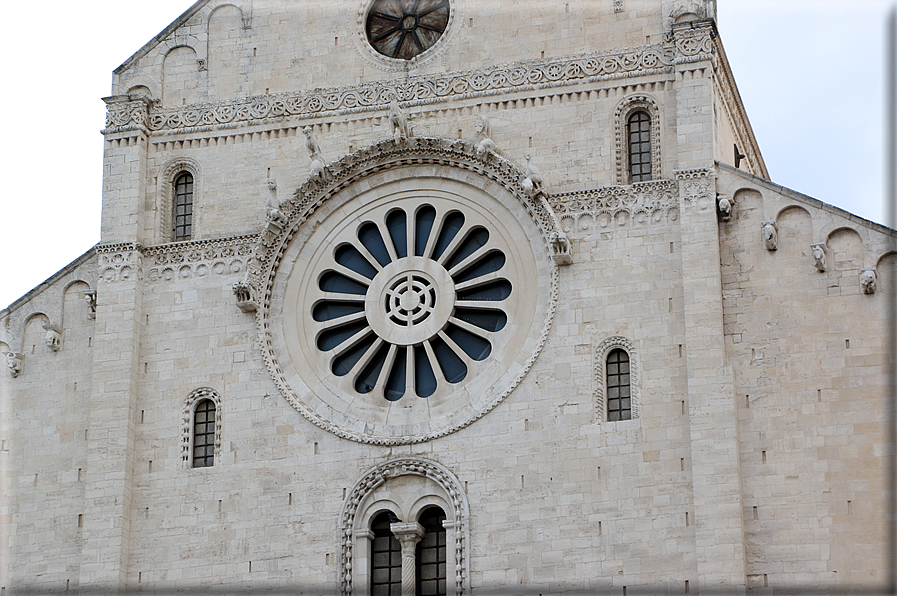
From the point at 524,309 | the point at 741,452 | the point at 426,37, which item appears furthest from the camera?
the point at 426,37

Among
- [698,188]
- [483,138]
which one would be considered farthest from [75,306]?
[698,188]

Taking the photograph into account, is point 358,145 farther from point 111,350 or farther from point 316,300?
point 111,350

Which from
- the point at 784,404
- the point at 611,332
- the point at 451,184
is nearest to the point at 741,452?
the point at 784,404

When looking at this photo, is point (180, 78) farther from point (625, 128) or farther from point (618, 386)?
point (618, 386)

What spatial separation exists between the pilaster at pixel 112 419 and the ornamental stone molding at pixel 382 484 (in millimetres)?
3836

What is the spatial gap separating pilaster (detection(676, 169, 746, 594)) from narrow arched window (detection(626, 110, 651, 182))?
92 centimetres

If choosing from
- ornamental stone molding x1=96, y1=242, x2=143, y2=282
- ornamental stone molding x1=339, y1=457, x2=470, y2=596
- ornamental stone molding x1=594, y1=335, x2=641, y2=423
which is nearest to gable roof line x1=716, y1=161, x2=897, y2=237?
ornamental stone molding x1=594, y1=335, x2=641, y2=423

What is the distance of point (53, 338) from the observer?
115ft

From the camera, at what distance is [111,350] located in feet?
113

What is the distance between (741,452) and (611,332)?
3017mm

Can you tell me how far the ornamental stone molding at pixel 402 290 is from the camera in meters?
33.2

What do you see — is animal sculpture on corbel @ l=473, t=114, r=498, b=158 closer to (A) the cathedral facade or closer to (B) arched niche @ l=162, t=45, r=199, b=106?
(A) the cathedral facade

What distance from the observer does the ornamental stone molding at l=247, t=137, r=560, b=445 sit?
3316cm

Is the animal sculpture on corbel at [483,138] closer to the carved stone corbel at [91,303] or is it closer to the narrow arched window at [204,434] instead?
the narrow arched window at [204,434]
